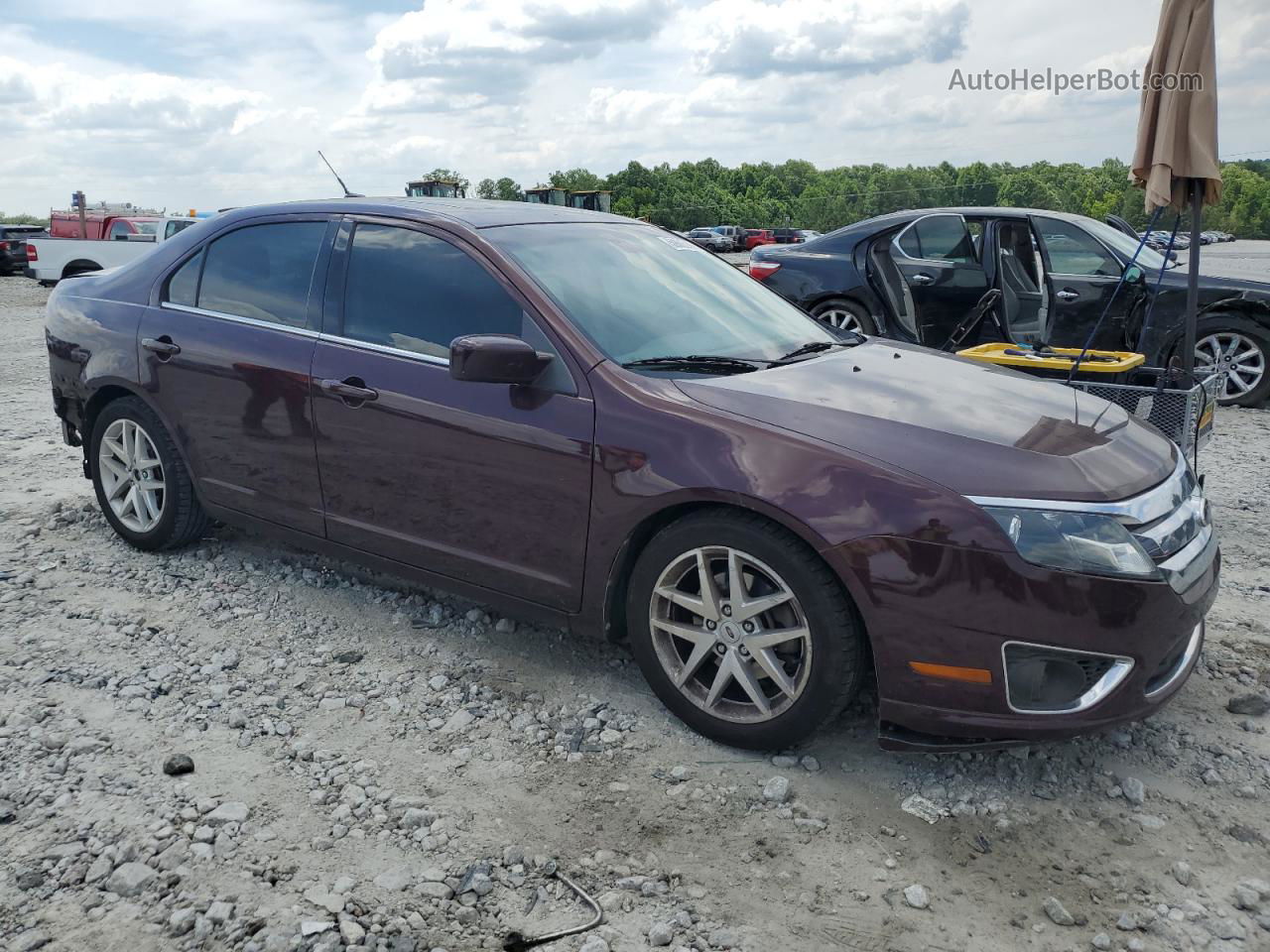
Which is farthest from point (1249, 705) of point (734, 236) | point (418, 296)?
point (734, 236)

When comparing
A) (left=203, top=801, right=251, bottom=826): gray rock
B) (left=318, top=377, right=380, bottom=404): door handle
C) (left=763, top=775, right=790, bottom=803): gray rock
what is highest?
(left=318, top=377, right=380, bottom=404): door handle

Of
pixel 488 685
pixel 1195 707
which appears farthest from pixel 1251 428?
pixel 488 685

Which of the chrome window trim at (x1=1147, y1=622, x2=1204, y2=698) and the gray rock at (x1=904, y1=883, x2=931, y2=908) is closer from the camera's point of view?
the gray rock at (x1=904, y1=883, x2=931, y2=908)

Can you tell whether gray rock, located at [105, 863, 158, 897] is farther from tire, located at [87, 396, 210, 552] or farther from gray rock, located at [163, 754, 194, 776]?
tire, located at [87, 396, 210, 552]

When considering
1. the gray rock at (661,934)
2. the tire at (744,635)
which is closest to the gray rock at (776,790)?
the tire at (744,635)

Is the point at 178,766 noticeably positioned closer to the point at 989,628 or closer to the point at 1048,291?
the point at 989,628

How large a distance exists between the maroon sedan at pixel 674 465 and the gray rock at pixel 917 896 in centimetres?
44

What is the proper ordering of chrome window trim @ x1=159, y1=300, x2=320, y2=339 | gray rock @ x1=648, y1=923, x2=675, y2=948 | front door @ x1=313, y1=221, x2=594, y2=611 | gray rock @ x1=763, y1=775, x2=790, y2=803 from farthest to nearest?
chrome window trim @ x1=159, y1=300, x2=320, y2=339 < front door @ x1=313, y1=221, x2=594, y2=611 < gray rock @ x1=763, y1=775, x2=790, y2=803 < gray rock @ x1=648, y1=923, x2=675, y2=948

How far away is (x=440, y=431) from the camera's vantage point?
3645 millimetres

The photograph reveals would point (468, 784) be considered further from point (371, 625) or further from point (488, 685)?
point (371, 625)

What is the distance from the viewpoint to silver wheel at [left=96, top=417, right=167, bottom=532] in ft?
15.8

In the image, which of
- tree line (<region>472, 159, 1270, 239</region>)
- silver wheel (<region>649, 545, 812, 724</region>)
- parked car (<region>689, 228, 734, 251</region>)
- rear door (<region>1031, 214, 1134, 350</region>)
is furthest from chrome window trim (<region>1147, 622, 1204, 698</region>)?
tree line (<region>472, 159, 1270, 239</region>)

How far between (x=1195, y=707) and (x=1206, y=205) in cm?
345

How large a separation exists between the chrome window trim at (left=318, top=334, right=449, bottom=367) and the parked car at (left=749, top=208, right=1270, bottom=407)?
5.83 metres
